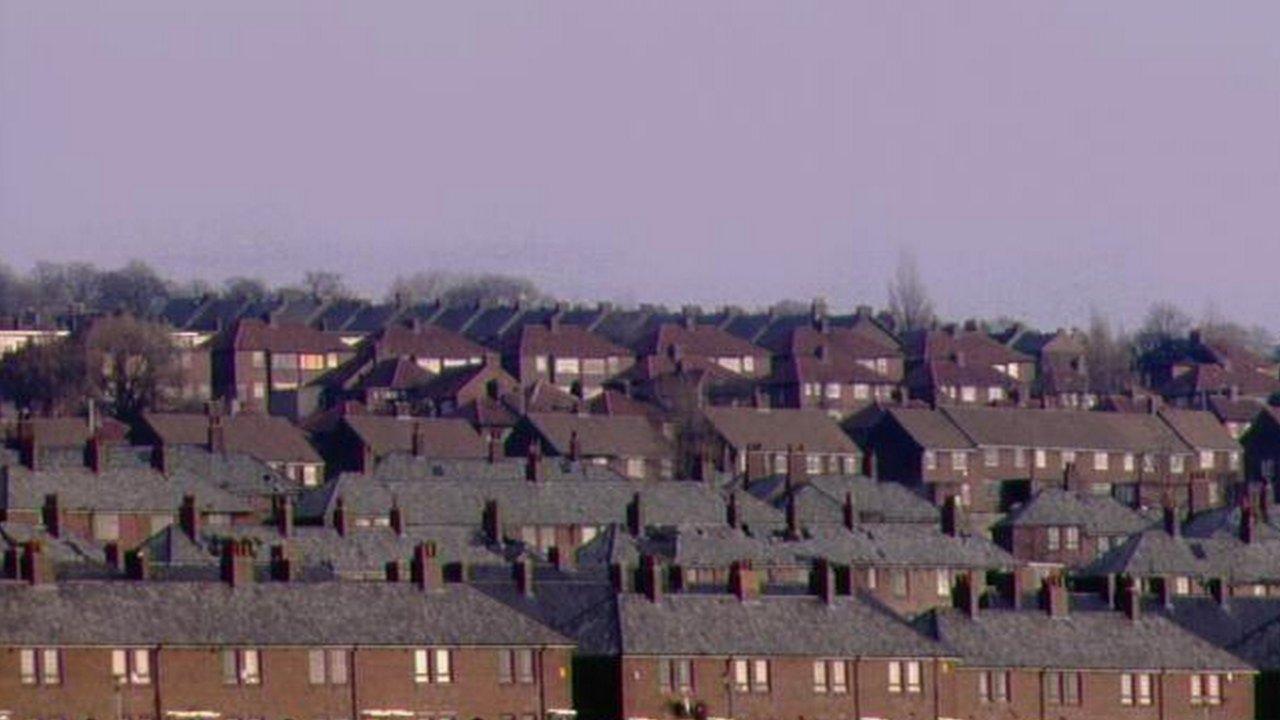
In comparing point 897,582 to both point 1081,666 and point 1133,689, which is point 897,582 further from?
point 1081,666

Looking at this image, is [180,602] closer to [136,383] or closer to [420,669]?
[420,669]

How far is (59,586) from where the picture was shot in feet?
311

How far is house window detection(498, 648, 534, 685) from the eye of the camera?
99.5 meters

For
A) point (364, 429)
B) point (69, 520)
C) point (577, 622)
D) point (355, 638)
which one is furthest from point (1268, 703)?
point (364, 429)

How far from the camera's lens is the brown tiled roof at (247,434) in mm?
172250

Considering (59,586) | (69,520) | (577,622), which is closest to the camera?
(59,586)

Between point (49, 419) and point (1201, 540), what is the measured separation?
53.9 metres

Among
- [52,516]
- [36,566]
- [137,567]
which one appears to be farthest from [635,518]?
[36,566]

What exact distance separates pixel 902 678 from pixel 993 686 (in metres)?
2.89

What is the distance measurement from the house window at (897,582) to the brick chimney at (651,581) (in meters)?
28.8

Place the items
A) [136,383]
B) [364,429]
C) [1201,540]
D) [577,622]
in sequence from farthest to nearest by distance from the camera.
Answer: [136,383] < [364,429] < [1201,540] < [577,622]

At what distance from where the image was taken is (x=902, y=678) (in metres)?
106

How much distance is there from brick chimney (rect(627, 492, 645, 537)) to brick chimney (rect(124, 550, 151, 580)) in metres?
36.9

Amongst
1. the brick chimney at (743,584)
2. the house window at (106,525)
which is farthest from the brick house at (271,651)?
the house window at (106,525)
